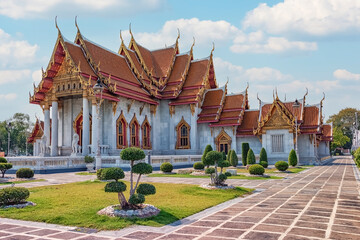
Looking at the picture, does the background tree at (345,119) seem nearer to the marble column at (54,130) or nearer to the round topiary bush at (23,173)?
the marble column at (54,130)

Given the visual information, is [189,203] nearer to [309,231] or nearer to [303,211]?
[303,211]

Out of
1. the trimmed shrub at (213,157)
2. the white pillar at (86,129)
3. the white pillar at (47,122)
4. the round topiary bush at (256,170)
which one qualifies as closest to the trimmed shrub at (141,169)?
the trimmed shrub at (213,157)

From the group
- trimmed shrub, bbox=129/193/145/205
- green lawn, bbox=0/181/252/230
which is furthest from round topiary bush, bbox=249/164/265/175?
trimmed shrub, bbox=129/193/145/205

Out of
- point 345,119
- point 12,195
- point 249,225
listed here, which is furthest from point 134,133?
point 345,119

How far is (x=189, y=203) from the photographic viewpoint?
9.24 m

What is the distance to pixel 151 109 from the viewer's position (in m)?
33.2

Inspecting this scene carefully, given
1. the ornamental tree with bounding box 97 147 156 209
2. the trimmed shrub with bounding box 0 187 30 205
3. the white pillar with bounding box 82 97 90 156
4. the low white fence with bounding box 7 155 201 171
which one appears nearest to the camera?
the ornamental tree with bounding box 97 147 156 209

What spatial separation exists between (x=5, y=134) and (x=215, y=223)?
8090 centimetres

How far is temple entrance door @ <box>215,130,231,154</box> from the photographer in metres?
33.1

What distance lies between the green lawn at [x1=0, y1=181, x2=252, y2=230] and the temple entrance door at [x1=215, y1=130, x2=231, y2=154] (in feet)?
68.8

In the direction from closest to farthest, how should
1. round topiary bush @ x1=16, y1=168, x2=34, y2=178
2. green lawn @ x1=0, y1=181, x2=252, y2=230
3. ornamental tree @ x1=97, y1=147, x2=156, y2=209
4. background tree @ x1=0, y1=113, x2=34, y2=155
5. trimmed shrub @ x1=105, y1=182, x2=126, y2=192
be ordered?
green lawn @ x1=0, y1=181, x2=252, y2=230
trimmed shrub @ x1=105, y1=182, x2=126, y2=192
ornamental tree @ x1=97, y1=147, x2=156, y2=209
round topiary bush @ x1=16, y1=168, x2=34, y2=178
background tree @ x1=0, y1=113, x2=34, y2=155

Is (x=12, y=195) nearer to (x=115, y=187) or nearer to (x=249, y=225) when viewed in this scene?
(x=115, y=187)

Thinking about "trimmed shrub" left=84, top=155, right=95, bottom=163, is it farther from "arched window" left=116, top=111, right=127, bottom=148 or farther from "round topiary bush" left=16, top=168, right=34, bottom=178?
"round topiary bush" left=16, top=168, right=34, bottom=178

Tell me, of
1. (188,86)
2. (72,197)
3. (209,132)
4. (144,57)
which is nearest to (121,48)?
(144,57)
